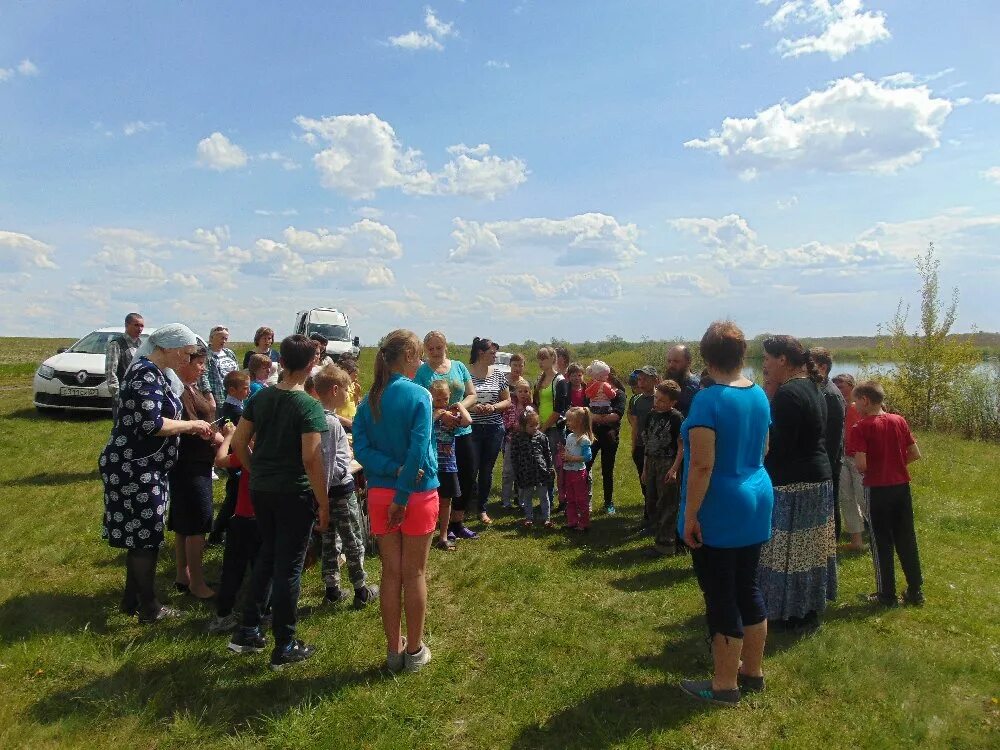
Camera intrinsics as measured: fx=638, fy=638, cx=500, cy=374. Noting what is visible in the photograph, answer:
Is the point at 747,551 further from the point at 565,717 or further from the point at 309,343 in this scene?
the point at 309,343

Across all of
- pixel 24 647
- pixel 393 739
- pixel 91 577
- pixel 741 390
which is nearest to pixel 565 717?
pixel 393 739

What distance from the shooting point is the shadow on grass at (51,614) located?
4172 millimetres

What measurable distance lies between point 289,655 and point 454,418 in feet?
7.99

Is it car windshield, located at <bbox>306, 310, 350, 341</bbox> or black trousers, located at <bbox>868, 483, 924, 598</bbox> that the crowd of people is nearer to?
black trousers, located at <bbox>868, 483, 924, 598</bbox>

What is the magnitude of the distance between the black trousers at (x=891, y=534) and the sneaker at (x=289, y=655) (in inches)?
168

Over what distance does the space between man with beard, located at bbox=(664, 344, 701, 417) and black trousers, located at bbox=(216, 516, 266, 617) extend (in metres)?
3.99

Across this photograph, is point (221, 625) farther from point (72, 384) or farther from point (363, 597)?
point (72, 384)

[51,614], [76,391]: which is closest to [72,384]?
[76,391]

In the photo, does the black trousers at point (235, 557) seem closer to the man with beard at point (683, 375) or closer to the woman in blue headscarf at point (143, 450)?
the woman in blue headscarf at point (143, 450)

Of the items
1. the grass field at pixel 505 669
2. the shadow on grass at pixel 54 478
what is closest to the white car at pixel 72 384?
the shadow on grass at pixel 54 478

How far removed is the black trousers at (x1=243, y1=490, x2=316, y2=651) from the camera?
3662mm

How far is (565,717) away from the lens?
133 inches

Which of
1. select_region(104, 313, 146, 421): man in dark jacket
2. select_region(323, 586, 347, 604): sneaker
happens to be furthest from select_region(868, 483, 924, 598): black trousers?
select_region(104, 313, 146, 421): man in dark jacket

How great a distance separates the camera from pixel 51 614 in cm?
444
